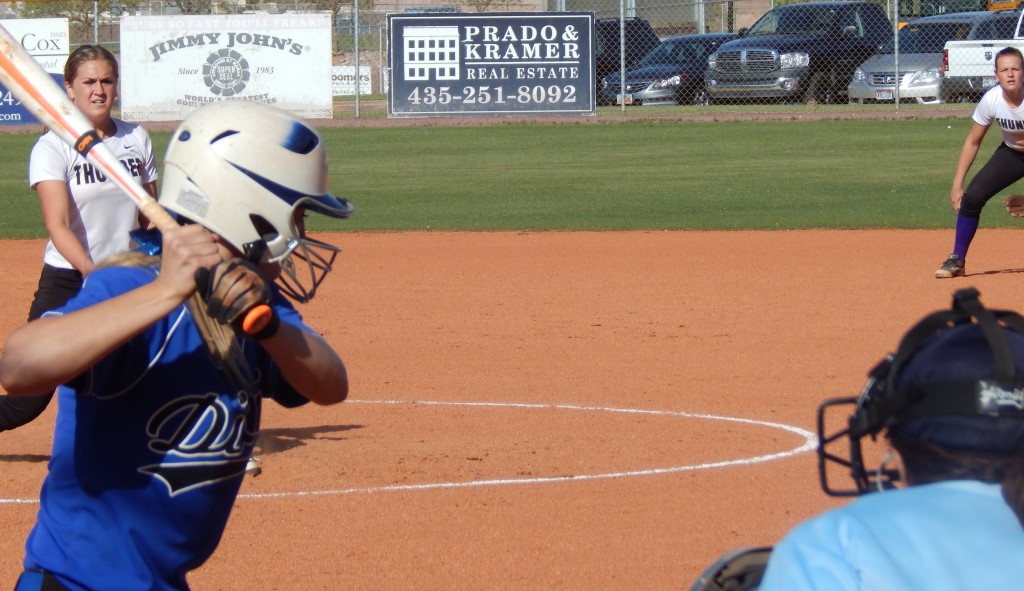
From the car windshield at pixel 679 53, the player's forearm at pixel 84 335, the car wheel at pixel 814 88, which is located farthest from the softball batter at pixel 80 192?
the car windshield at pixel 679 53

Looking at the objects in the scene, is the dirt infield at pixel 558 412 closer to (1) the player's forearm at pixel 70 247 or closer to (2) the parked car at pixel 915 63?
(1) the player's forearm at pixel 70 247

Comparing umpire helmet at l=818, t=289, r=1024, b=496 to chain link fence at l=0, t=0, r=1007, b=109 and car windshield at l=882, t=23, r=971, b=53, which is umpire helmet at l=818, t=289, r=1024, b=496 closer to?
chain link fence at l=0, t=0, r=1007, b=109

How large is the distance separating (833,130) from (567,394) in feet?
58.2

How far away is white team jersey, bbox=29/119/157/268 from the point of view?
6.31 m

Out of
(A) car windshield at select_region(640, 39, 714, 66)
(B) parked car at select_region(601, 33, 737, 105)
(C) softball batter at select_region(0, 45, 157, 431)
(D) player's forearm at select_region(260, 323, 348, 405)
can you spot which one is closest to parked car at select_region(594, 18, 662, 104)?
(B) parked car at select_region(601, 33, 737, 105)

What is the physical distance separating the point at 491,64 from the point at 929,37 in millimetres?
8897

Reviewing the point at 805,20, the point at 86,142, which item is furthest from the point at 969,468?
the point at 805,20

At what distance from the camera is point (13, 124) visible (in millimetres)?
27906

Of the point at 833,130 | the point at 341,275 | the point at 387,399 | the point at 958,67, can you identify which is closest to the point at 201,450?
the point at 387,399

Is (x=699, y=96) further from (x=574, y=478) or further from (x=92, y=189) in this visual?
(x=92, y=189)

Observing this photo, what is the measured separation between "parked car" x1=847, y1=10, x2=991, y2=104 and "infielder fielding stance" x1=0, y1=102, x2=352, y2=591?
25476mm

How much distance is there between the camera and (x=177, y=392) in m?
2.93

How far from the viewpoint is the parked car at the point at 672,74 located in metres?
29.9

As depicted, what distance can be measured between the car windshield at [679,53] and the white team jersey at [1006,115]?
18050mm
